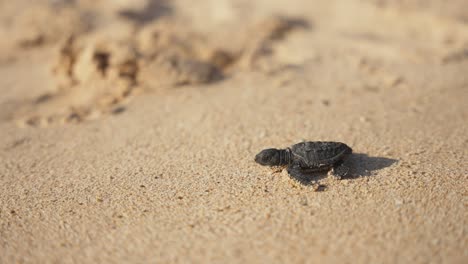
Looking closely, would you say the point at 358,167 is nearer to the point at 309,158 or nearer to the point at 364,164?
the point at 364,164

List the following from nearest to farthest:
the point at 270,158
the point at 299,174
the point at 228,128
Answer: the point at 299,174, the point at 270,158, the point at 228,128

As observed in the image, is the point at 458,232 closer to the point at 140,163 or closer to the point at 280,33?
the point at 140,163

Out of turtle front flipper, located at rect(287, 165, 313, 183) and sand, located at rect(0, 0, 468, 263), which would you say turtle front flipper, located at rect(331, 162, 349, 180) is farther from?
turtle front flipper, located at rect(287, 165, 313, 183)

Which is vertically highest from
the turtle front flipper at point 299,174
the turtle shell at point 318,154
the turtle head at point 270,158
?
the turtle shell at point 318,154

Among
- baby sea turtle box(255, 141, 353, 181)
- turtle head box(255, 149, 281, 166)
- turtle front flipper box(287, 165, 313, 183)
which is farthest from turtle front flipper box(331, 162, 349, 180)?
turtle head box(255, 149, 281, 166)

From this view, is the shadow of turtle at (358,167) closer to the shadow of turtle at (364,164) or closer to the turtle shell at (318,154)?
the shadow of turtle at (364,164)

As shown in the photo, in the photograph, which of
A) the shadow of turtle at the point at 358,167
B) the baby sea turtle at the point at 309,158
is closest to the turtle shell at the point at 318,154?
the baby sea turtle at the point at 309,158

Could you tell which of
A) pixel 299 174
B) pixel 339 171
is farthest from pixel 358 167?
pixel 299 174
